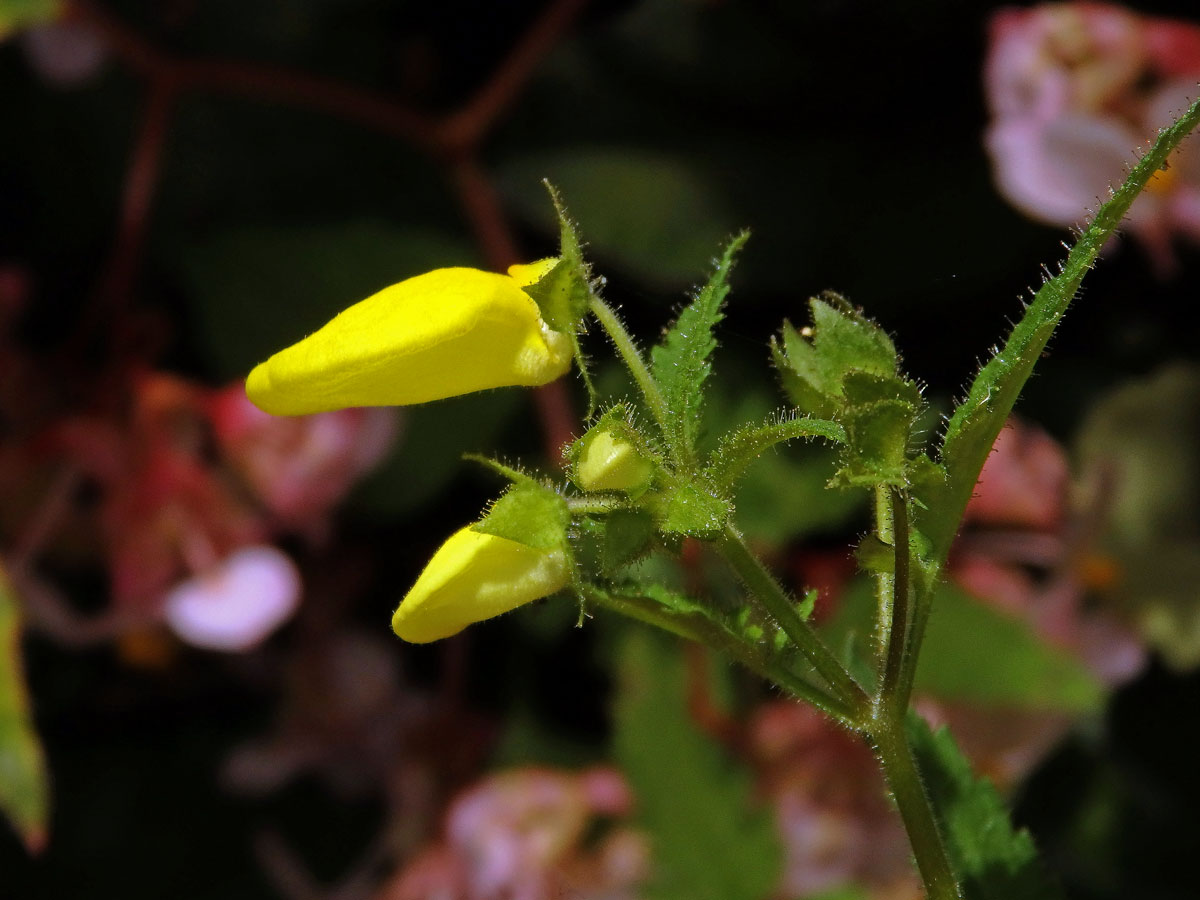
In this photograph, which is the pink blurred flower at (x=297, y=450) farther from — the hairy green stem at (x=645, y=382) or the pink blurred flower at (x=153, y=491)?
the hairy green stem at (x=645, y=382)

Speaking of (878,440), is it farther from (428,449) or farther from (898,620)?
(428,449)

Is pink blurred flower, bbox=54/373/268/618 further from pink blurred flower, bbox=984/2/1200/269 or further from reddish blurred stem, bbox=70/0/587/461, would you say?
pink blurred flower, bbox=984/2/1200/269

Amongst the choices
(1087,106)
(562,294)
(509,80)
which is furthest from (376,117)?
(562,294)

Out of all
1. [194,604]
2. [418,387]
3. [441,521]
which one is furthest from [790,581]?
[418,387]

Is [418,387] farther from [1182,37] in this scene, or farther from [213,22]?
[213,22]

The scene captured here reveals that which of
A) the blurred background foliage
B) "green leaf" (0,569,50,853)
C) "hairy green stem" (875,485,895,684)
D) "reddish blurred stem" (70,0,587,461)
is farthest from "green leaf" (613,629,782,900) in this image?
"hairy green stem" (875,485,895,684)

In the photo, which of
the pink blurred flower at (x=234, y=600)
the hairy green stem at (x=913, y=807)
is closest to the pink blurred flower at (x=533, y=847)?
the pink blurred flower at (x=234, y=600)
